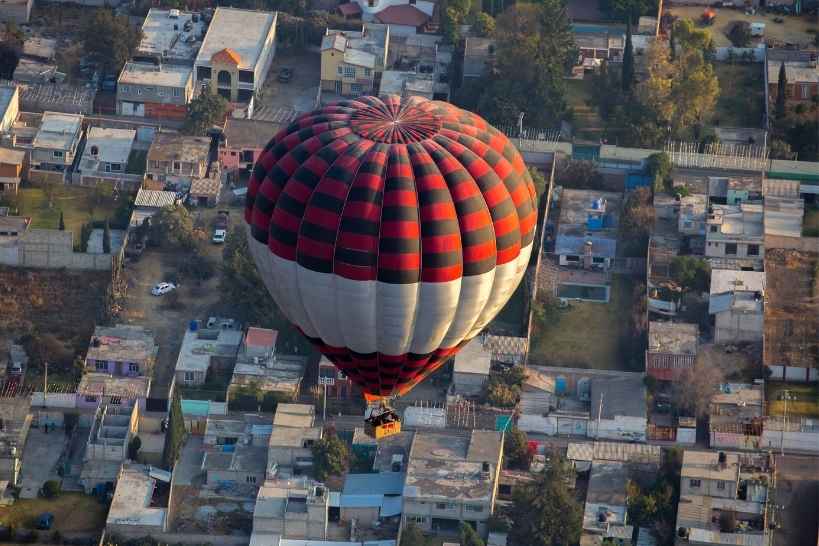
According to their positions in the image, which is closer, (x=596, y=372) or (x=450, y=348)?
(x=450, y=348)

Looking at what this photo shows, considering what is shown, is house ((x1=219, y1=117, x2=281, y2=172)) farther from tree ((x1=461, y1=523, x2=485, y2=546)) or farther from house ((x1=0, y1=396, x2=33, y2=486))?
tree ((x1=461, y1=523, x2=485, y2=546))

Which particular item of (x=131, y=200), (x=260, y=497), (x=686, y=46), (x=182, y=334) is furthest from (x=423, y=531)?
(x=686, y=46)

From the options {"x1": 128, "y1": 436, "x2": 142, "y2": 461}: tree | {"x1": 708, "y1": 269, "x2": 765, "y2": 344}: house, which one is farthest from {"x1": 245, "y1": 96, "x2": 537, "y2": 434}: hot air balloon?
{"x1": 708, "y1": 269, "x2": 765, "y2": 344}: house

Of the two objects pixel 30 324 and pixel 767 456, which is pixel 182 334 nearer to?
pixel 30 324

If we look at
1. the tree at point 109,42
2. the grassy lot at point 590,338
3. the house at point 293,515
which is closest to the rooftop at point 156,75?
the tree at point 109,42

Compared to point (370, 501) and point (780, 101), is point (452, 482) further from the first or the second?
point (780, 101)

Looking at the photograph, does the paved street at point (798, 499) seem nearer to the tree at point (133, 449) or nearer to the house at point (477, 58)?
the tree at point (133, 449)

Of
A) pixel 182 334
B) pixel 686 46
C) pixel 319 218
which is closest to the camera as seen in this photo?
pixel 319 218

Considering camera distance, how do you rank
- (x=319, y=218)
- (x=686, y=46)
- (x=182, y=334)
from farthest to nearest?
1. (x=686, y=46)
2. (x=182, y=334)
3. (x=319, y=218)
